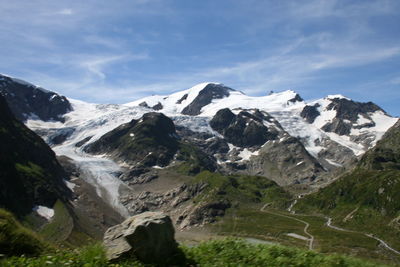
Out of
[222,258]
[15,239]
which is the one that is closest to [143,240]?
[222,258]

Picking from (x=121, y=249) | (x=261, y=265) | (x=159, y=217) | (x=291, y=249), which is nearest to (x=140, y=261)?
(x=121, y=249)

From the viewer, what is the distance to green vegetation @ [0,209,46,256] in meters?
17.3

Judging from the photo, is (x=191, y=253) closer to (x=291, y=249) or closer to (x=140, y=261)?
(x=140, y=261)

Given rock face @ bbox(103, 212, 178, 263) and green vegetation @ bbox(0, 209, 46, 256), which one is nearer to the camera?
green vegetation @ bbox(0, 209, 46, 256)

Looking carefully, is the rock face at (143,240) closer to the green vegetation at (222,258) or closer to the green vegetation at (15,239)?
the green vegetation at (222,258)

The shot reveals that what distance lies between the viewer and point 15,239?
695 inches

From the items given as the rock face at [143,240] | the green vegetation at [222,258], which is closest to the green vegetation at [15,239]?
the green vegetation at [222,258]

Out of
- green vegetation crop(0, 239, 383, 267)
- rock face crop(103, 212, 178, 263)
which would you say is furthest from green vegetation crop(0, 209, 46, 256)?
rock face crop(103, 212, 178, 263)

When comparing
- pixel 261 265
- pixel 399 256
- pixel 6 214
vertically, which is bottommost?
pixel 399 256

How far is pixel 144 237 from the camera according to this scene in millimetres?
18266

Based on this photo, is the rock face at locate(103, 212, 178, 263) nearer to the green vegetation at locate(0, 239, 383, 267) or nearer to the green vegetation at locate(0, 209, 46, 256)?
the green vegetation at locate(0, 239, 383, 267)

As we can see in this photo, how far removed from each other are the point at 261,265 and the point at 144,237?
550 cm

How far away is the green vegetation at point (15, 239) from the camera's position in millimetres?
17344

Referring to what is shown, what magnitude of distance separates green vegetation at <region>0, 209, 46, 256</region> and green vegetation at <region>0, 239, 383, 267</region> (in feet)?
3.89
